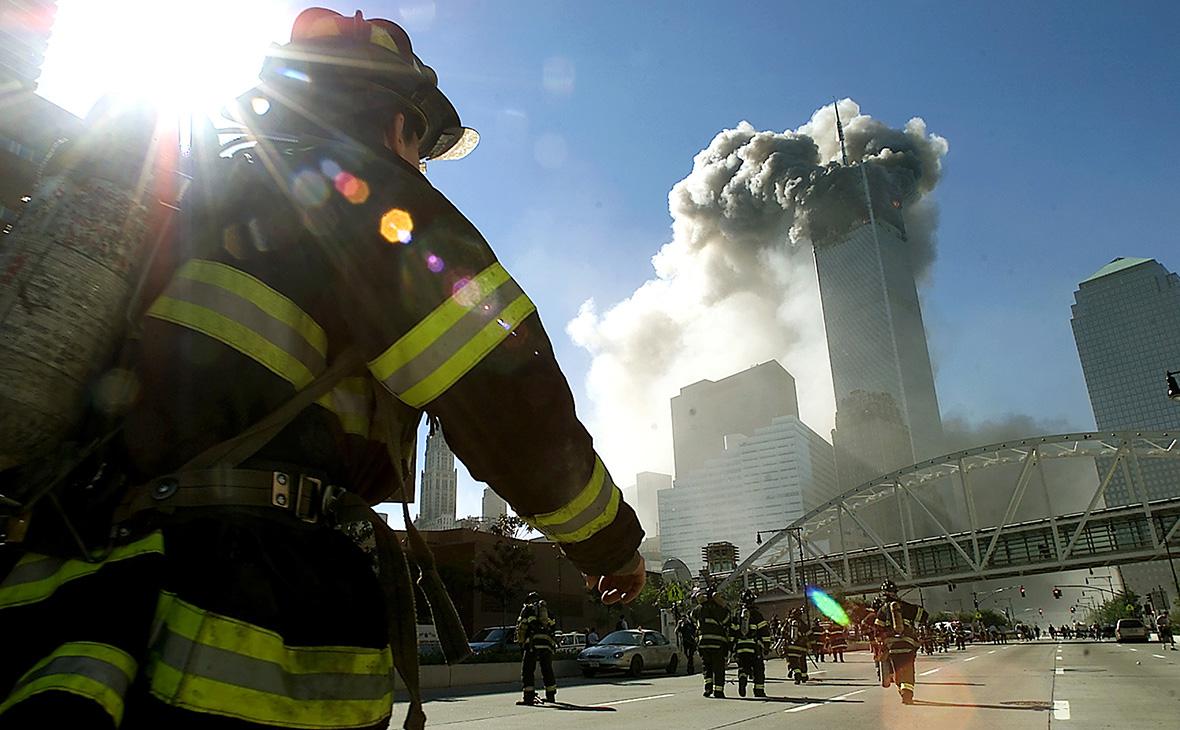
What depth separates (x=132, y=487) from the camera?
1384 millimetres

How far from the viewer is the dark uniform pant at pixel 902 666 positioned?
1046cm

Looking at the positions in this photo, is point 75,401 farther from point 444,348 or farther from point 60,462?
point 444,348

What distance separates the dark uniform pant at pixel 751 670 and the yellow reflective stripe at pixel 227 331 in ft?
40.3

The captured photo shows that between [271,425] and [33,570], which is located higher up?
[271,425]

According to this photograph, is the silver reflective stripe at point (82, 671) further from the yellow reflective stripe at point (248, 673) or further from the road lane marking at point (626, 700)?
the road lane marking at point (626, 700)

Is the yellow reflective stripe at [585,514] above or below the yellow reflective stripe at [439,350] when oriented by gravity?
below

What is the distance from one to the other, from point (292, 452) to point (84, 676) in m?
0.48

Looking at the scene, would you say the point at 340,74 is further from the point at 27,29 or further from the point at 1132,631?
the point at 1132,631

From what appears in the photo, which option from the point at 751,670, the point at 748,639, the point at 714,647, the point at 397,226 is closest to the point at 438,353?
the point at 397,226

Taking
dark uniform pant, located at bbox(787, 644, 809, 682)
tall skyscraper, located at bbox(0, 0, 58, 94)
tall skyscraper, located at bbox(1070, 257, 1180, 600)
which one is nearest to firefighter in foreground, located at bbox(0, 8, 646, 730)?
dark uniform pant, located at bbox(787, 644, 809, 682)

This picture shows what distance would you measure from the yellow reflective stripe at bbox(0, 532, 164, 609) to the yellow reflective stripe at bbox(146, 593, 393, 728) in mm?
93

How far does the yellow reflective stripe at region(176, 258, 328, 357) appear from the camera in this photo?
146 cm

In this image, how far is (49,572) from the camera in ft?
4.06

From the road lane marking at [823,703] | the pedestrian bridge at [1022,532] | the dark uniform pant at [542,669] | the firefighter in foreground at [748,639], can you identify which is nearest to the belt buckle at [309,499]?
the road lane marking at [823,703]
